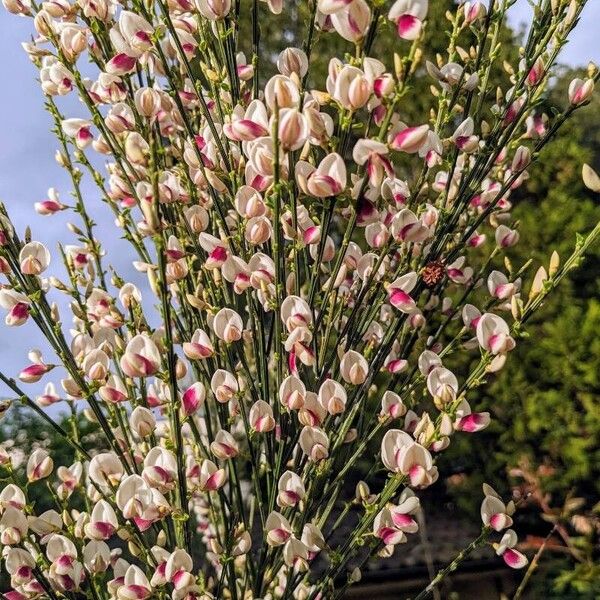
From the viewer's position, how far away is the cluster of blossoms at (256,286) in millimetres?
1270

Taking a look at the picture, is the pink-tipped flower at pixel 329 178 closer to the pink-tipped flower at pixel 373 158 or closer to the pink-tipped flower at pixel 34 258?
the pink-tipped flower at pixel 373 158

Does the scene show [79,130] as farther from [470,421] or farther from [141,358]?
[470,421]

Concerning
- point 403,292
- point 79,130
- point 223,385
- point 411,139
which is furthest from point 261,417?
point 79,130

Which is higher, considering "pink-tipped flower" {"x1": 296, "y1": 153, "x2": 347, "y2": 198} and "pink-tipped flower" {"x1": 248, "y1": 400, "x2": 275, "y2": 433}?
"pink-tipped flower" {"x1": 296, "y1": 153, "x2": 347, "y2": 198}

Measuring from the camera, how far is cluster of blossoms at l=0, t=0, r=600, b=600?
1.27 metres

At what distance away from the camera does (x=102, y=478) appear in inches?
58.1

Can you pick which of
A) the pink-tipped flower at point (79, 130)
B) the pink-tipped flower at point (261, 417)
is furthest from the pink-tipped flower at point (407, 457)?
the pink-tipped flower at point (79, 130)

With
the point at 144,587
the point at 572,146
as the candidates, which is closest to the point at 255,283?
the point at 144,587

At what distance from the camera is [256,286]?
1386 mm

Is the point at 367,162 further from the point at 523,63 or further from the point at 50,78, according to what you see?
the point at 50,78

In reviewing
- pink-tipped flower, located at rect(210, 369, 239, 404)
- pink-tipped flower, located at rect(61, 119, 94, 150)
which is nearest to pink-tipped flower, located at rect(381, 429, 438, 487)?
pink-tipped flower, located at rect(210, 369, 239, 404)

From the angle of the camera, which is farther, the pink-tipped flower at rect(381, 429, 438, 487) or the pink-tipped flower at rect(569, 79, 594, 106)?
the pink-tipped flower at rect(569, 79, 594, 106)

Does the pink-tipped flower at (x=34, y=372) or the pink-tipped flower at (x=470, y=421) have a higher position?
the pink-tipped flower at (x=34, y=372)

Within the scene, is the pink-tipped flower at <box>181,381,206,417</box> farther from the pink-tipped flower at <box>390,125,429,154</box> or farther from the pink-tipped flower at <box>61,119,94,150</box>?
the pink-tipped flower at <box>61,119,94,150</box>
